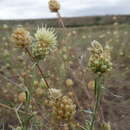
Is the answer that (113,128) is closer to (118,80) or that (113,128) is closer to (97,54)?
(118,80)

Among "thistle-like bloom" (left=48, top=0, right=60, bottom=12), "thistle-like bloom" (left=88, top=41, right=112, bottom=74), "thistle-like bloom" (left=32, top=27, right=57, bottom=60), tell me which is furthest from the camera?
"thistle-like bloom" (left=48, top=0, right=60, bottom=12)

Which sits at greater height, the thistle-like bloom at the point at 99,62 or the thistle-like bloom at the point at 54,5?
the thistle-like bloom at the point at 54,5

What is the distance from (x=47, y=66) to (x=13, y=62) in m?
0.39

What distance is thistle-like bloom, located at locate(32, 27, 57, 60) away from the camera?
3.17ft

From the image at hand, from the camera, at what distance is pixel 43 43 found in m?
0.99

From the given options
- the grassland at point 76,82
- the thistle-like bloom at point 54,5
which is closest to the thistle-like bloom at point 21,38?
the thistle-like bloom at point 54,5

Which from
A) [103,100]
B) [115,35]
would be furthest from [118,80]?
[115,35]

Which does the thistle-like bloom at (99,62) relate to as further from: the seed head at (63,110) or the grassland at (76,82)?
the grassland at (76,82)

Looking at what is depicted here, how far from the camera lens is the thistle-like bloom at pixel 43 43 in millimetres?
966

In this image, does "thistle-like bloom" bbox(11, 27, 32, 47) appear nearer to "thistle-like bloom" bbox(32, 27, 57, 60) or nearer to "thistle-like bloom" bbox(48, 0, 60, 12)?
"thistle-like bloom" bbox(32, 27, 57, 60)

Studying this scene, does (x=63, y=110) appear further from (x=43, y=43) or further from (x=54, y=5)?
(x=54, y=5)

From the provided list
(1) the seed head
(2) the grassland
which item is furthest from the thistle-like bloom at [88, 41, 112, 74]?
(2) the grassland

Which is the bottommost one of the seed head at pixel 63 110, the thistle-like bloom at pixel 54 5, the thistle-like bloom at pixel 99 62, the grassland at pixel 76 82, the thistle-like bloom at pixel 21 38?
the grassland at pixel 76 82

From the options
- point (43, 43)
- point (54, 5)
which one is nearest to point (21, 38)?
point (43, 43)
